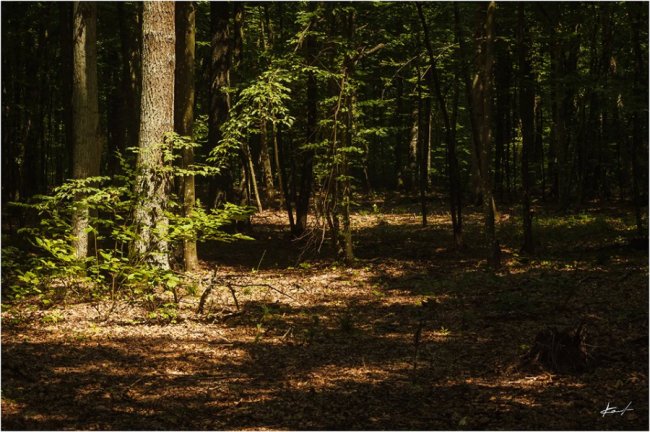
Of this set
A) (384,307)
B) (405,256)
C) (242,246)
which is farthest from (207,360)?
(242,246)

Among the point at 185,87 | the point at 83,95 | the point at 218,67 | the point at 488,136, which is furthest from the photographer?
the point at 218,67

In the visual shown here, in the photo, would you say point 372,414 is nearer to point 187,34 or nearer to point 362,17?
point 187,34

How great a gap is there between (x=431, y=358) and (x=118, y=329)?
4901mm

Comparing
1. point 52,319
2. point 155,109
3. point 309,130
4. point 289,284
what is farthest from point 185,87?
point 52,319

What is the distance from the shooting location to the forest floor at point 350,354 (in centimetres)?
628

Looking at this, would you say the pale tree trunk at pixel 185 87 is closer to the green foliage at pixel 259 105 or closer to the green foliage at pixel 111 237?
the green foliage at pixel 259 105

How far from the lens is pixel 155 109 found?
10828 mm

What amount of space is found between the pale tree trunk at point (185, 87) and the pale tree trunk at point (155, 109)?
2.51 metres

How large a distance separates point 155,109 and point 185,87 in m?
3.32

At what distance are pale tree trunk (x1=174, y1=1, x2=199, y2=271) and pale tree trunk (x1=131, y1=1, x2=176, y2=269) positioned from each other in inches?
98.7

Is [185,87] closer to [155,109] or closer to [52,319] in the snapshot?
[155,109]

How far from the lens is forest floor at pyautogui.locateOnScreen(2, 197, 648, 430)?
247 inches
